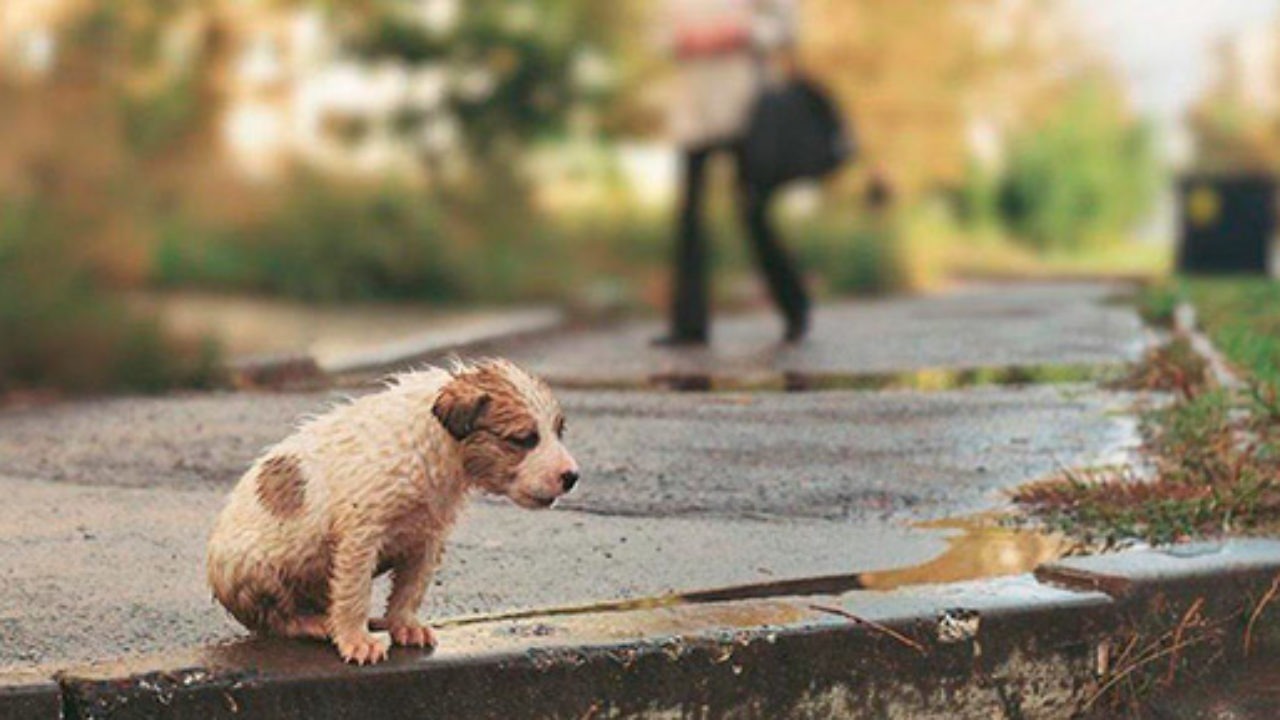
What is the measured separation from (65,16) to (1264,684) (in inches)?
406

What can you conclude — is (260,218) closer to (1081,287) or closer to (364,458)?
(1081,287)

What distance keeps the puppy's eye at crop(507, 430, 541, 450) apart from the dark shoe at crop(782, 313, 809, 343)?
29.5ft

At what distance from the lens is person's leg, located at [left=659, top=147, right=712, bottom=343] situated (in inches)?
464

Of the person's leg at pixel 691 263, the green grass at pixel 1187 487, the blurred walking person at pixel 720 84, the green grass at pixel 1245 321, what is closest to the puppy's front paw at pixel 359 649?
the green grass at pixel 1187 487

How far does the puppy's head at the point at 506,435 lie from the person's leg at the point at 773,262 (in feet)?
27.0

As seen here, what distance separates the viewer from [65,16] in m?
13.4

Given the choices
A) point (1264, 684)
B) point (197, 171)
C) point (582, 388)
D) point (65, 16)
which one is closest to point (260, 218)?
point (197, 171)

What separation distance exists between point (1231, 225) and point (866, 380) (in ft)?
48.1

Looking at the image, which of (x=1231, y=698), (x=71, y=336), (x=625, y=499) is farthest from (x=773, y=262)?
(x=1231, y=698)

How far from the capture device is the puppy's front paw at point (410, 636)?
12.6 feet

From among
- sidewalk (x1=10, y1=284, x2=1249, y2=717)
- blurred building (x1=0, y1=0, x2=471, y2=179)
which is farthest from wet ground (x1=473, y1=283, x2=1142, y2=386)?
blurred building (x1=0, y1=0, x2=471, y2=179)

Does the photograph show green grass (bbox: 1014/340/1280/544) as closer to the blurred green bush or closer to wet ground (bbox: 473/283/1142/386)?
wet ground (bbox: 473/283/1142/386)

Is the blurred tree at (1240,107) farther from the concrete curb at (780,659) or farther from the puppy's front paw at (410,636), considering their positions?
the puppy's front paw at (410,636)

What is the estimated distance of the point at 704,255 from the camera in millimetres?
12109
